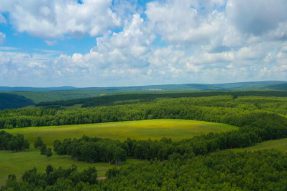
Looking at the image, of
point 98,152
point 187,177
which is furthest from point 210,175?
point 98,152

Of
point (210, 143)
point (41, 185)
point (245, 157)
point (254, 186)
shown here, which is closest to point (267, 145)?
point (210, 143)

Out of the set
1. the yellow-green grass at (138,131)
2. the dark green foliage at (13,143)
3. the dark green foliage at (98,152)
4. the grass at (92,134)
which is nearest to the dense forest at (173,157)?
the dark green foliage at (98,152)

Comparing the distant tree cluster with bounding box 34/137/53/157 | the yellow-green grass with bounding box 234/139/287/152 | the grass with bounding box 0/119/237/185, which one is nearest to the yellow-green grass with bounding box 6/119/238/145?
the grass with bounding box 0/119/237/185

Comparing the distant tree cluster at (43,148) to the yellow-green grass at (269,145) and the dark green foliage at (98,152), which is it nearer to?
Answer: the dark green foliage at (98,152)

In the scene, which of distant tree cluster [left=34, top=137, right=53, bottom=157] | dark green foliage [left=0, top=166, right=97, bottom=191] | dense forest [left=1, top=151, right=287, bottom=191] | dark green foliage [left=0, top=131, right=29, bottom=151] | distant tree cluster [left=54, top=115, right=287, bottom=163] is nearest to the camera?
dense forest [left=1, top=151, right=287, bottom=191]

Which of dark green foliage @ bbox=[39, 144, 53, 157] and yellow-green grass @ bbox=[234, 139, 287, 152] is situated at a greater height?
dark green foliage @ bbox=[39, 144, 53, 157]

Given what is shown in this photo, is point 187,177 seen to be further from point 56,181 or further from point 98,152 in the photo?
point 98,152

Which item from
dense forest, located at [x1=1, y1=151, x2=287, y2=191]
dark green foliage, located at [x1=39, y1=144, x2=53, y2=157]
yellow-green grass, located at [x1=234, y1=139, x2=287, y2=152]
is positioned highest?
dense forest, located at [x1=1, y1=151, x2=287, y2=191]

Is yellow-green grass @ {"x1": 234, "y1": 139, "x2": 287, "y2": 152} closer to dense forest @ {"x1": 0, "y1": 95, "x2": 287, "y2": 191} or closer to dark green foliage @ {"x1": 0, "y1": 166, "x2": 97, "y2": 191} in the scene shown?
dense forest @ {"x1": 0, "y1": 95, "x2": 287, "y2": 191}
